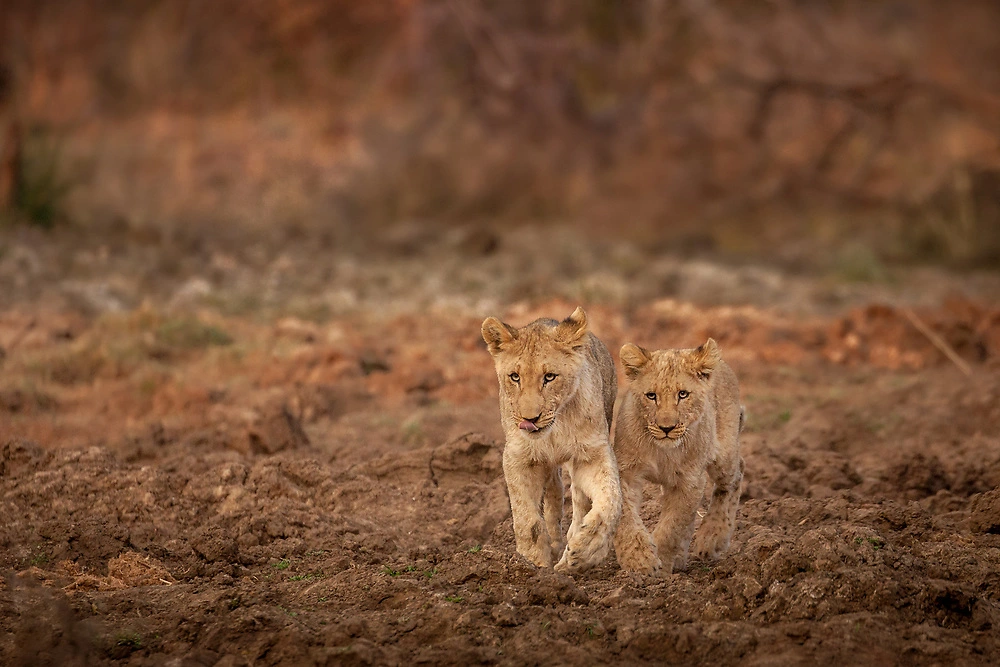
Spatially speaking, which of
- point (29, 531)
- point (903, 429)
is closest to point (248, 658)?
point (29, 531)

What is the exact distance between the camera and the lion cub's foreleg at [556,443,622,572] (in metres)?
5.99

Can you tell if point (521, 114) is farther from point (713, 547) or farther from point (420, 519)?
point (713, 547)

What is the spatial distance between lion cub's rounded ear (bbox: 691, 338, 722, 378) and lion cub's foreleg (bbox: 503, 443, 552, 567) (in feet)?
3.15

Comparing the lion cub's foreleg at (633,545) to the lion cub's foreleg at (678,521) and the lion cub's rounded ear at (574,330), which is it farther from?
the lion cub's rounded ear at (574,330)

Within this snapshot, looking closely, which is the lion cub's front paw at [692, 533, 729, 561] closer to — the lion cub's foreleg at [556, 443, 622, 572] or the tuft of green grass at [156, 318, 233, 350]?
the lion cub's foreleg at [556, 443, 622, 572]

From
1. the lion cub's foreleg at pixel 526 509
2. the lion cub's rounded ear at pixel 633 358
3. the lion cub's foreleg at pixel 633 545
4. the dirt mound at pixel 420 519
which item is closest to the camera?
the dirt mound at pixel 420 519

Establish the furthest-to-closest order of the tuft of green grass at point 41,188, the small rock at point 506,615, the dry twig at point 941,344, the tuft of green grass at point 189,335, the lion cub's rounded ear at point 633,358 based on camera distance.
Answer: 1. the tuft of green grass at point 41,188
2. the tuft of green grass at point 189,335
3. the dry twig at point 941,344
4. the lion cub's rounded ear at point 633,358
5. the small rock at point 506,615

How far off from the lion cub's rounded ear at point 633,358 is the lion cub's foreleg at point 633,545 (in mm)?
670

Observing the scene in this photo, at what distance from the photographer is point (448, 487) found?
8.25 meters

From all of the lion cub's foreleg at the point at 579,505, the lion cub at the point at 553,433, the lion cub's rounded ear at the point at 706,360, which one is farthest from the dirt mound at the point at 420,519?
the lion cub's rounded ear at the point at 706,360

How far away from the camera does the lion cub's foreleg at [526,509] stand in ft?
20.6

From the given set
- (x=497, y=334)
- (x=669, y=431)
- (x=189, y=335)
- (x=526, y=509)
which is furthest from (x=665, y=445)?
(x=189, y=335)

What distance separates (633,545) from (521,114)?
49.2 feet

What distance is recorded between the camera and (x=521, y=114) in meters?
20.5
